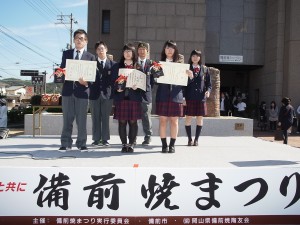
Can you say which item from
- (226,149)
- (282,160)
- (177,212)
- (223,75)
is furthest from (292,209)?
(223,75)

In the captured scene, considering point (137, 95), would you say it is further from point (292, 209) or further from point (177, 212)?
point (292, 209)

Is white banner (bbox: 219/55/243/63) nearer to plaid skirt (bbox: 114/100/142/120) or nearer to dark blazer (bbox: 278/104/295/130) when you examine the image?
dark blazer (bbox: 278/104/295/130)

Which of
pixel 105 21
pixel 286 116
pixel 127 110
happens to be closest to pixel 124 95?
pixel 127 110

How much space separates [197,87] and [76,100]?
1.54 m

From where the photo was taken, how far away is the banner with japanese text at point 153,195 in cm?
224

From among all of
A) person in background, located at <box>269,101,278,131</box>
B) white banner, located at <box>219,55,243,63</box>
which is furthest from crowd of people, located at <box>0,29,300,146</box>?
white banner, located at <box>219,55,243,63</box>

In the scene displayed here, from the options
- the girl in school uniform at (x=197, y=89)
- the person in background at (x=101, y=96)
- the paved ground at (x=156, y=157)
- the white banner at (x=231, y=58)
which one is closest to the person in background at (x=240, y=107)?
the white banner at (x=231, y=58)

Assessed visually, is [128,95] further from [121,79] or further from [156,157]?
[156,157]

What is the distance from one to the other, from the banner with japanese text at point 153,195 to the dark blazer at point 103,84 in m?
2.03

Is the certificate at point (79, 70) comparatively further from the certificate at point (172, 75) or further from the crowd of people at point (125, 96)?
A: the certificate at point (172, 75)

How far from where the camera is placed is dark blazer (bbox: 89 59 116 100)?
13.7 ft

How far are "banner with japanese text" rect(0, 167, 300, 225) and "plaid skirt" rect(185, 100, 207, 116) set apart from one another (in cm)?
209

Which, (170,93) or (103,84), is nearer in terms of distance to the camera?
(170,93)

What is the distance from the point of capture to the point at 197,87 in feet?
14.2
